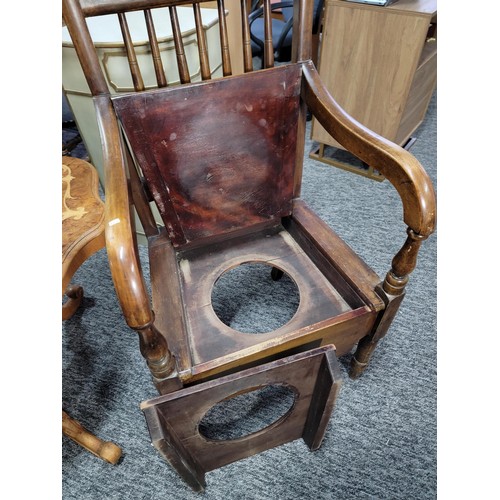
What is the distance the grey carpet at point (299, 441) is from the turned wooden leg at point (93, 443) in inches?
1.6

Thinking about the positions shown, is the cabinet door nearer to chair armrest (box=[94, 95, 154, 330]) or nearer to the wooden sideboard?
the wooden sideboard

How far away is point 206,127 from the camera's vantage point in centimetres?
78

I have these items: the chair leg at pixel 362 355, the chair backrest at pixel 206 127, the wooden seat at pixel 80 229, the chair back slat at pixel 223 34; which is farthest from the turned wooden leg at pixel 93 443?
the chair back slat at pixel 223 34

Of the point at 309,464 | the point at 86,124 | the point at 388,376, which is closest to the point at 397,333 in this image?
the point at 388,376

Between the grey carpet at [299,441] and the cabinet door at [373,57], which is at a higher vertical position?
the cabinet door at [373,57]

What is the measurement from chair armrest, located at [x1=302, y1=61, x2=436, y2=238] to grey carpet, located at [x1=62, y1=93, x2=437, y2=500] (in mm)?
615

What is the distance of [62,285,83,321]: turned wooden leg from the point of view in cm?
125

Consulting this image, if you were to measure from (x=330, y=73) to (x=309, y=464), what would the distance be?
1.50 metres

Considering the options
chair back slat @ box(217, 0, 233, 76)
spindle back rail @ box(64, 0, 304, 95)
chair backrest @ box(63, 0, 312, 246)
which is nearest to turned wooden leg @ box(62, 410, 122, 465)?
chair backrest @ box(63, 0, 312, 246)

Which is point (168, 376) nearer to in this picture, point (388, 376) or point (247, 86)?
point (247, 86)

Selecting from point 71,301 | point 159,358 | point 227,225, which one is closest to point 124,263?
point 159,358

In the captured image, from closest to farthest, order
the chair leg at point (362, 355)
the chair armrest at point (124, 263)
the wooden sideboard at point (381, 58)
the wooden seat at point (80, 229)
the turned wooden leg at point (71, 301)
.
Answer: the chair armrest at point (124, 263), the wooden seat at point (80, 229), the chair leg at point (362, 355), the turned wooden leg at point (71, 301), the wooden sideboard at point (381, 58)

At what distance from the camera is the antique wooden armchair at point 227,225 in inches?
24.8

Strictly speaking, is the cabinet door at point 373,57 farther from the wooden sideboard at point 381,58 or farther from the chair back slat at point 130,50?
the chair back slat at point 130,50
